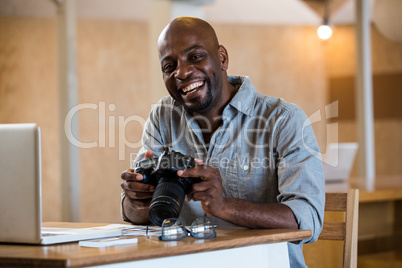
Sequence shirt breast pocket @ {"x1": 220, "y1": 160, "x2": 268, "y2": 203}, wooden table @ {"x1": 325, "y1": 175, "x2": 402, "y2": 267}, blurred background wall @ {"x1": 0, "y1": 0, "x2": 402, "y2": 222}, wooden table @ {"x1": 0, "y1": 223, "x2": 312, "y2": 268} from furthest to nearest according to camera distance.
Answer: blurred background wall @ {"x1": 0, "y1": 0, "x2": 402, "y2": 222}
wooden table @ {"x1": 325, "y1": 175, "x2": 402, "y2": 267}
shirt breast pocket @ {"x1": 220, "y1": 160, "x2": 268, "y2": 203}
wooden table @ {"x1": 0, "y1": 223, "x2": 312, "y2": 268}

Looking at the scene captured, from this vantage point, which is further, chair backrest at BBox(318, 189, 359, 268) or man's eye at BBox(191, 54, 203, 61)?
man's eye at BBox(191, 54, 203, 61)

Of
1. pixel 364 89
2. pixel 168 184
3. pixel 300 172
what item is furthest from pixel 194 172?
pixel 364 89

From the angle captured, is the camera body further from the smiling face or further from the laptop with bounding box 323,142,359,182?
the laptop with bounding box 323,142,359,182

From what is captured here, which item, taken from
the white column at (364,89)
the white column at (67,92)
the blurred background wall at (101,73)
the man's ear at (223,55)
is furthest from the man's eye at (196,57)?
the white column at (364,89)

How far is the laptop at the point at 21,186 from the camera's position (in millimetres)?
1130

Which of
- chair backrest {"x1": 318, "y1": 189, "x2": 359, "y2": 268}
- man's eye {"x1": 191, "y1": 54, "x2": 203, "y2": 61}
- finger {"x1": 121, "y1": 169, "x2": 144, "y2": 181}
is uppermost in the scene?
man's eye {"x1": 191, "y1": 54, "x2": 203, "y2": 61}

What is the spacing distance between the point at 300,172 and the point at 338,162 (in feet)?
8.63

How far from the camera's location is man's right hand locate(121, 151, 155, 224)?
139 cm

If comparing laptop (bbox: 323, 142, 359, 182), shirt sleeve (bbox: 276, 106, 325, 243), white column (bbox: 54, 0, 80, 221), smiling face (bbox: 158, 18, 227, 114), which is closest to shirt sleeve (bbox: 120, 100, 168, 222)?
smiling face (bbox: 158, 18, 227, 114)

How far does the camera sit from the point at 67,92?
16.2 ft

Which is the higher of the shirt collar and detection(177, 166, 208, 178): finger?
the shirt collar

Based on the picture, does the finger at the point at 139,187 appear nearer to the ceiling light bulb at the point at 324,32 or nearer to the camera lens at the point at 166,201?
the camera lens at the point at 166,201

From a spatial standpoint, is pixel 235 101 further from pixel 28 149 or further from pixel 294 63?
pixel 294 63

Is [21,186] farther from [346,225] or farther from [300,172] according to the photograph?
[346,225]
